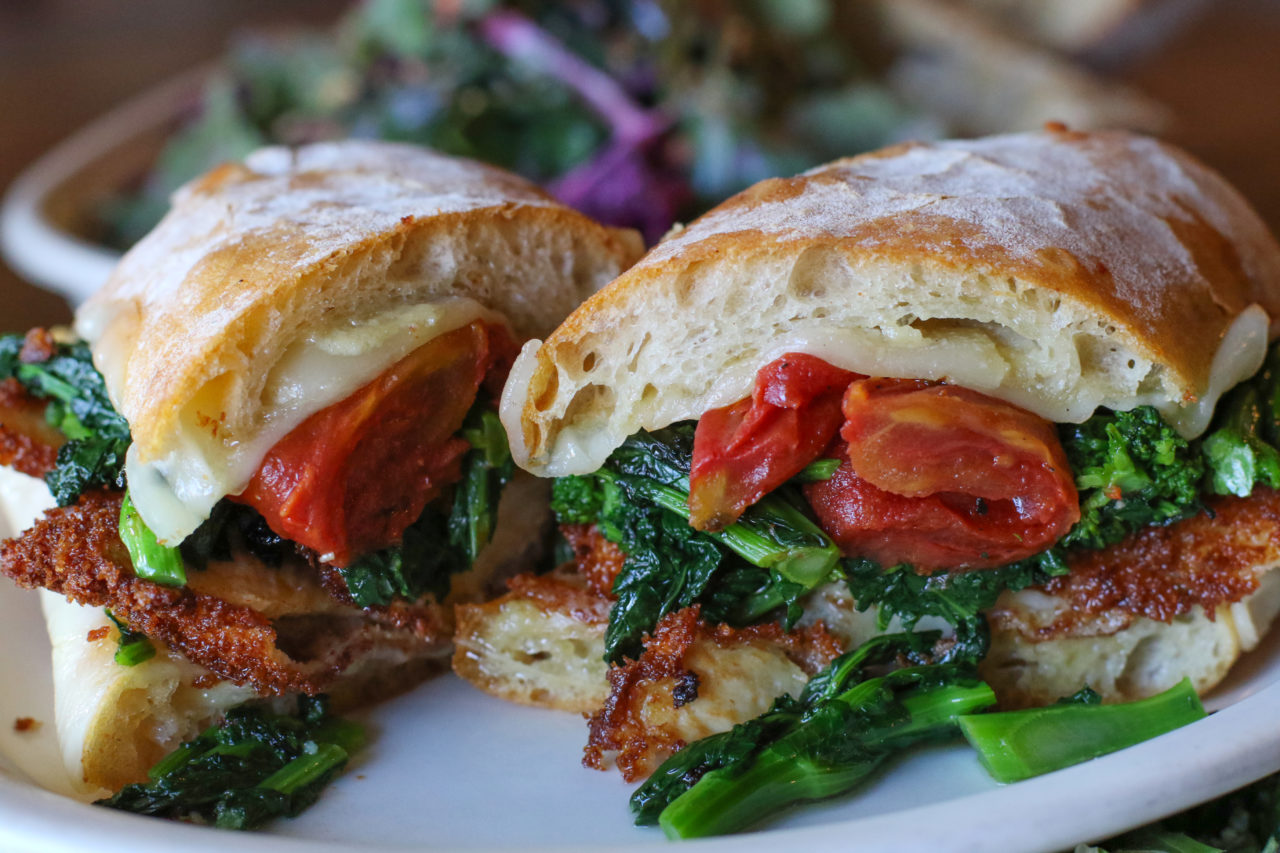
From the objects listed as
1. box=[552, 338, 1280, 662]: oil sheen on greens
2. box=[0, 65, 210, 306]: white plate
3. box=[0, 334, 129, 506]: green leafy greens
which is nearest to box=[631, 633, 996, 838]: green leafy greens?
box=[552, 338, 1280, 662]: oil sheen on greens

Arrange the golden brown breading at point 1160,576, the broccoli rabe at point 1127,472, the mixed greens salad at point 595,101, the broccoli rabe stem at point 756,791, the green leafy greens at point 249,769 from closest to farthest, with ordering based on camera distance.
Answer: the broccoli rabe stem at point 756,791
the green leafy greens at point 249,769
the broccoli rabe at point 1127,472
the golden brown breading at point 1160,576
the mixed greens salad at point 595,101

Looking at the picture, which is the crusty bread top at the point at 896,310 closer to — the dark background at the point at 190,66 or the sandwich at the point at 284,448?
the sandwich at the point at 284,448

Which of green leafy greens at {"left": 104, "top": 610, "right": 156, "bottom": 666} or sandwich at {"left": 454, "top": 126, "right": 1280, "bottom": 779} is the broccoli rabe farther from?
green leafy greens at {"left": 104, "top": 610, "right": 156, "bottom": 666}

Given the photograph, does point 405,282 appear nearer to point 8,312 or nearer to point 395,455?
point 395,455

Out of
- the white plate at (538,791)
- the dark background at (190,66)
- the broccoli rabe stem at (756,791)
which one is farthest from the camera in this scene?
the dark background at (190,66)

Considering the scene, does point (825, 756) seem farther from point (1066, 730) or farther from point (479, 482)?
point (479, 482)

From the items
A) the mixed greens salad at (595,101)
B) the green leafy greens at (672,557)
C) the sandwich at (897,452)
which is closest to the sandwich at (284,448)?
the sandwich at (897,452)
